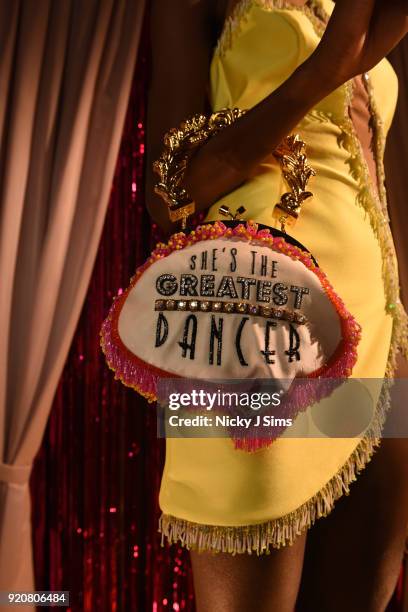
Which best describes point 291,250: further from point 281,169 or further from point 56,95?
point 56,95

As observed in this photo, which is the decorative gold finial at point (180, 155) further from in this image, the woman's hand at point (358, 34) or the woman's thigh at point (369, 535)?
the woman's thigh at point (369, 535)

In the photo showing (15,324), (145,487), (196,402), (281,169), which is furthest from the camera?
(145,487)

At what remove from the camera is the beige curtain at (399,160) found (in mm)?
1419

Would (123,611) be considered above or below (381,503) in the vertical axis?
below

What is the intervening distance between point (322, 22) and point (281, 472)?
479 millimetres

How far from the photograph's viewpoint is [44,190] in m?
1.32

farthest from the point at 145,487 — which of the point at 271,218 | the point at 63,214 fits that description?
the point at 271,218

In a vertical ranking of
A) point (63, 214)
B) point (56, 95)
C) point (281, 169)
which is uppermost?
point (56, 95)

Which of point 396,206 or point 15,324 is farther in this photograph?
point 396,206

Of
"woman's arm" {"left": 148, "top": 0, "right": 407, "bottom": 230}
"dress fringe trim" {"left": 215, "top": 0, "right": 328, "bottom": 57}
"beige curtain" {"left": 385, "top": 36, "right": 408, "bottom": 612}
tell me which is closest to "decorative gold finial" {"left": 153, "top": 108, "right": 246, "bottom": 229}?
"woman's arm" {"left": 148, "top": 0, "right": 407, "bottom": 230}

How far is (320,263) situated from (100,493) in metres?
0.86

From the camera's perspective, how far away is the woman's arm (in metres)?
0.61

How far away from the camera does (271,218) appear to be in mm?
701

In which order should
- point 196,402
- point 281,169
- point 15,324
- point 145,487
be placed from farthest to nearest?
point 145,487 < point 15,324 < point 281,169 < point 196,402
